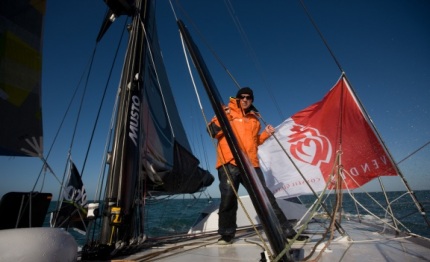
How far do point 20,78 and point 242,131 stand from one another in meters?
2.71

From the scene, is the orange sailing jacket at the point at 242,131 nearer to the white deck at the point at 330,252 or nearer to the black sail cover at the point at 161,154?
the white deck at the point at 330,252

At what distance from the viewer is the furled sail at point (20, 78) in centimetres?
231

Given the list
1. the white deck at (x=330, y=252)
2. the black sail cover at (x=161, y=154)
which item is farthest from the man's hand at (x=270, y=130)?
the black sail cover at (x=161, y=154)

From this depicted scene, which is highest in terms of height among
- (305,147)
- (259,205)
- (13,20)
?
(13,20)

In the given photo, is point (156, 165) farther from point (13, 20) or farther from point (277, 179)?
point (13, 20)

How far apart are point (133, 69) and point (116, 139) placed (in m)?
1.02

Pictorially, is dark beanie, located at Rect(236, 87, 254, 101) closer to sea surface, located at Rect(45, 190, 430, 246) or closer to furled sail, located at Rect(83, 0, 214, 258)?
furled sail, located at Rect(83, 0, 214, 258)

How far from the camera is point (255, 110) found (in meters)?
3.29

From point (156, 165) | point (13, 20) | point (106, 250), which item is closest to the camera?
point (106, 250)

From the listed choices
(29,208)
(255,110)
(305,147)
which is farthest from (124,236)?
(305,147)

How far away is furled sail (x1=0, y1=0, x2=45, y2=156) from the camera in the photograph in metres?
2.31

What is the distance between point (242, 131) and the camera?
3.03 metres

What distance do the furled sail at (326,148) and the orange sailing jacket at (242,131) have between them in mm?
576

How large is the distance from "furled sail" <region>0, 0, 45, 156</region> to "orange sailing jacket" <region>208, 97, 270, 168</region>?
2032 mm
